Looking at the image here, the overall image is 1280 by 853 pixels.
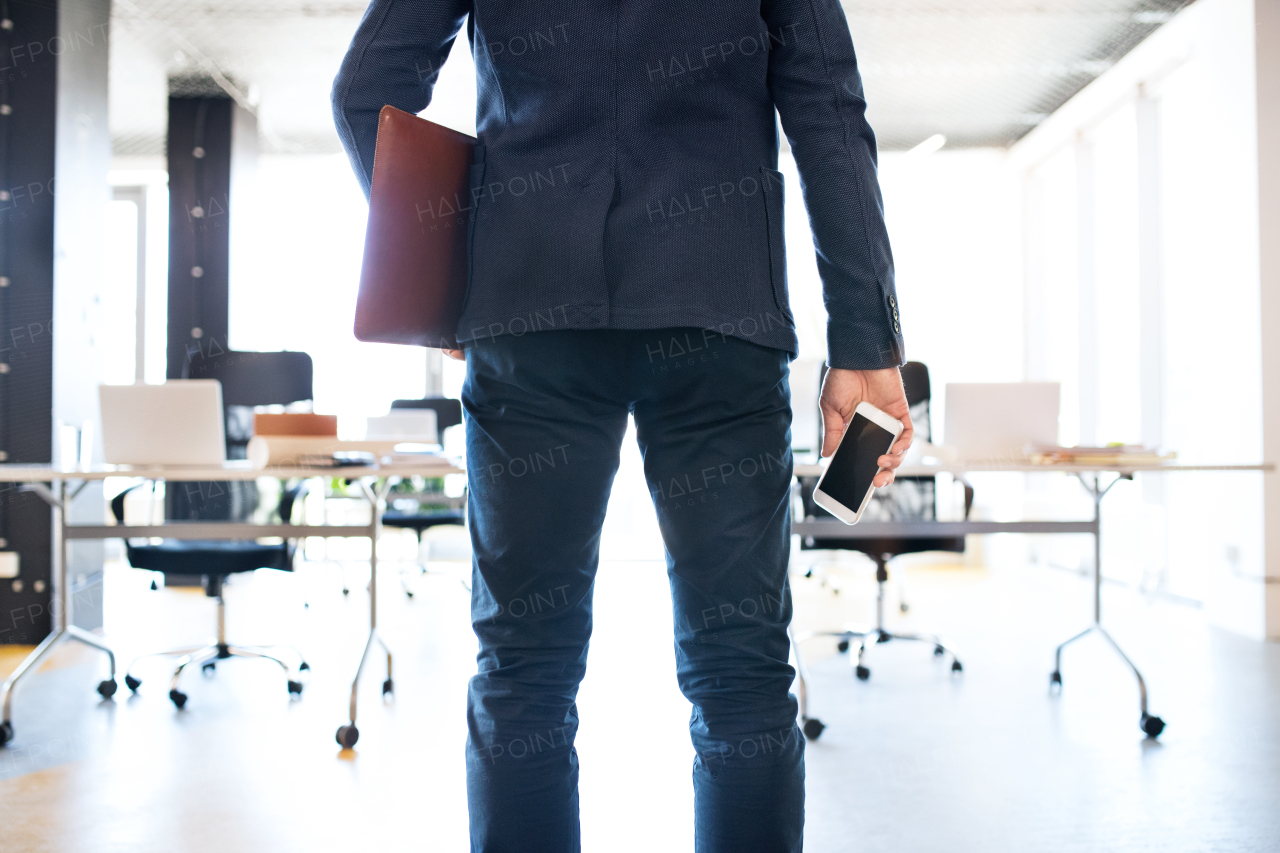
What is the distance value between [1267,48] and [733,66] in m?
3.95

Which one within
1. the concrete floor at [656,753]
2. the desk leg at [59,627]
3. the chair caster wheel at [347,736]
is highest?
the desk leg at [59,627]

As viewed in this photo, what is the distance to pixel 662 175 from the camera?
804mm

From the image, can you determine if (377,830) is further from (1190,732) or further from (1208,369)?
(1208,369)

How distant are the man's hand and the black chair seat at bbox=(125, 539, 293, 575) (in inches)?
89.8

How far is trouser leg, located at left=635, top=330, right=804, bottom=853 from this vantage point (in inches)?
31.0

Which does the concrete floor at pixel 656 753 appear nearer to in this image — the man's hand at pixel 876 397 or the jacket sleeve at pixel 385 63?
the man's hand at pixel 876 397

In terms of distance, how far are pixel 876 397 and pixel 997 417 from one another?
1772 mm

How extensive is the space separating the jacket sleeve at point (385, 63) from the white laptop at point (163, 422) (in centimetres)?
167

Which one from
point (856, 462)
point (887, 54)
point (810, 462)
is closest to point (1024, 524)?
point (810, 462)

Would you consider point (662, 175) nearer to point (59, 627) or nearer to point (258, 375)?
point (59, 627)

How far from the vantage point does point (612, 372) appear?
31.3 inches

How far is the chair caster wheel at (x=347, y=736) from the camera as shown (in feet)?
7.02

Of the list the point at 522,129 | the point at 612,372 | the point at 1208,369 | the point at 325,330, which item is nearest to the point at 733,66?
the point at 522,129

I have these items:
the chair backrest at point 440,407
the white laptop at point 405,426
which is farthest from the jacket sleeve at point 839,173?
the chair backrest at point 440,407
